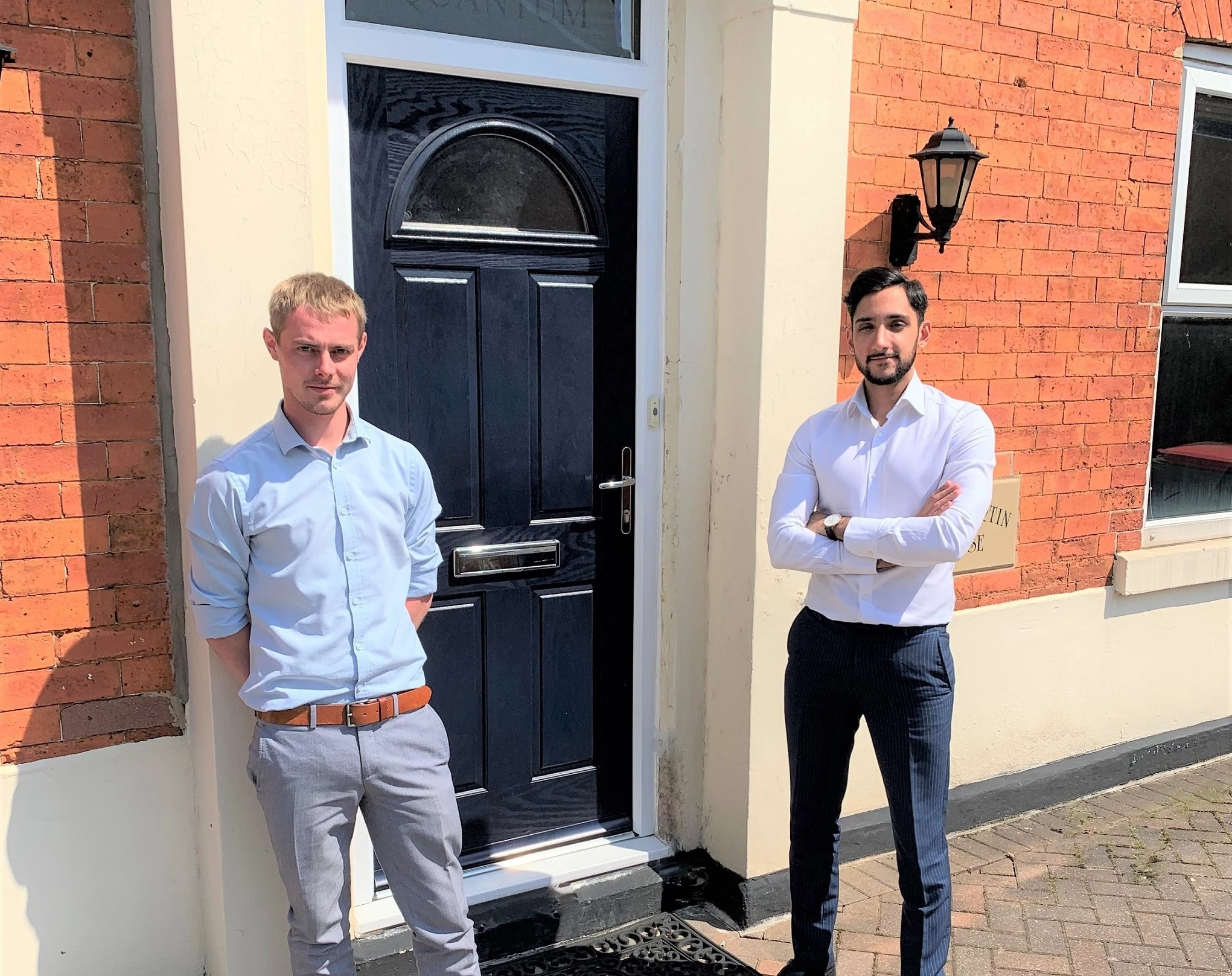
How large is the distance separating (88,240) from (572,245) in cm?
141

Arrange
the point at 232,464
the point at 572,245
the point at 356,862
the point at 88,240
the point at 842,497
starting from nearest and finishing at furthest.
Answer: the point at 232,464, the point at 88,240, the point at 842,497, the point at 356,862, the point at 572,245

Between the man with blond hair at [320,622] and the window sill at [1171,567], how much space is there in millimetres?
3403

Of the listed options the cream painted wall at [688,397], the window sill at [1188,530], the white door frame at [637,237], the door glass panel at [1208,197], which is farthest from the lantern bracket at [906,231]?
the window sill at [1188,530]

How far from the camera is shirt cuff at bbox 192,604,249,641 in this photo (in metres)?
2.21

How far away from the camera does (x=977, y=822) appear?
4055 mm

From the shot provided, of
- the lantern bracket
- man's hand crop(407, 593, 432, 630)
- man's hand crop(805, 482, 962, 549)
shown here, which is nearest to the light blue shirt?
man's hand crop(407, 593, 432, 630)

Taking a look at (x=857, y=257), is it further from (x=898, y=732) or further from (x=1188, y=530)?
(x=1188, y=530)

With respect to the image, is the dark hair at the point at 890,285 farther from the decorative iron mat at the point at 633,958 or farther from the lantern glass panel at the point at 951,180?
the decorative iron mat at the point at 633,958

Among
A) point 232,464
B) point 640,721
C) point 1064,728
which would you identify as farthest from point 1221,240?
point 232,464

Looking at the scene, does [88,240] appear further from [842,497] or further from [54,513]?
[842,497]

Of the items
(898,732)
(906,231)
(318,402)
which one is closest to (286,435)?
→ (318,402)

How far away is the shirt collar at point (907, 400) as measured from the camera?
8.78 ft

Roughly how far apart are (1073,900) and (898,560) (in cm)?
186

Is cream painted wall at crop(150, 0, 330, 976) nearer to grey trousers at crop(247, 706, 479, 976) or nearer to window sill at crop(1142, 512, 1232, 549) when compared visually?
grey trousers at crop(247, 706, 479, 976)
